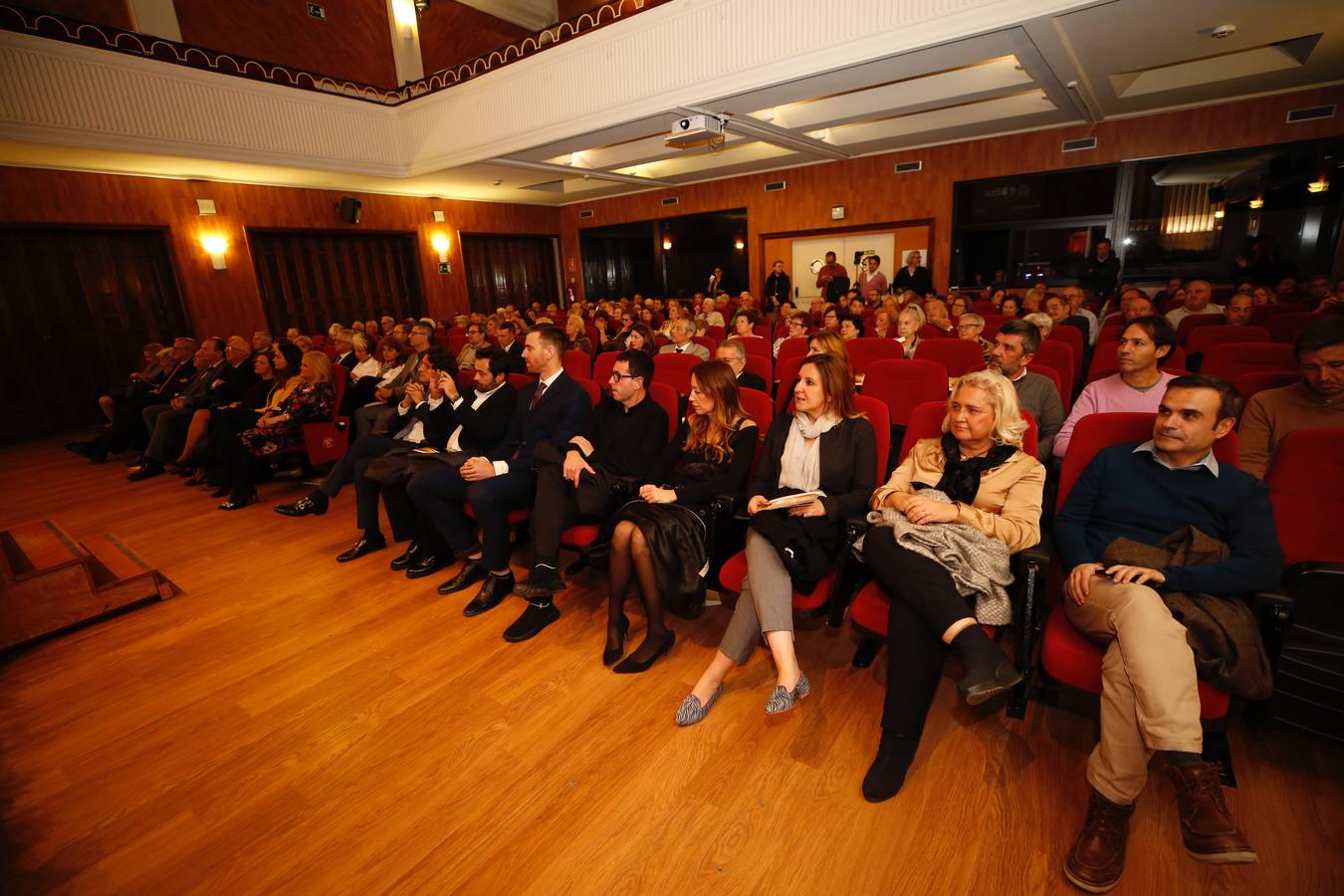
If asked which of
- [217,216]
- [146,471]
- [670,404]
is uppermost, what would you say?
[217,216]

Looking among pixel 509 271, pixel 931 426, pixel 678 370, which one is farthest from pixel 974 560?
pixel 509 271

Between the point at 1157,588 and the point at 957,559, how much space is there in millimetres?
540

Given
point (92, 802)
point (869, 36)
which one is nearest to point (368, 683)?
point (92, 802)

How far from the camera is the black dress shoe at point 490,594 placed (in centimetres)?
288

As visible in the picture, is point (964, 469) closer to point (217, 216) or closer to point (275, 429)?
point (275, 429)

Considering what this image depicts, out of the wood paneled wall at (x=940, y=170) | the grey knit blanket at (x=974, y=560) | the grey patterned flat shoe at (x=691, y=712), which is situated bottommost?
the grey patterned flat shoe at (x=691, y=712)

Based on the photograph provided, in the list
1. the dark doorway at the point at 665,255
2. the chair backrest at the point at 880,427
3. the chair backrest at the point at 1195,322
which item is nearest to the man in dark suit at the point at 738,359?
the chair backrest at the point at 880,427

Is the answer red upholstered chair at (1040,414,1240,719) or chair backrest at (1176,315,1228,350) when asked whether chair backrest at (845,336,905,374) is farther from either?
chair backrest at (1176,315,1228,350)

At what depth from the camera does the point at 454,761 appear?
6.52 ft

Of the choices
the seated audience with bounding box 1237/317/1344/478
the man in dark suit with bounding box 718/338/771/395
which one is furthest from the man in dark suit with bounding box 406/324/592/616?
the seated audience with bounding box 1237/317/1344/478

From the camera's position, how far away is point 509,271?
13.2m

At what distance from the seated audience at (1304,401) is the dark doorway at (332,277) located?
1157 centimetres

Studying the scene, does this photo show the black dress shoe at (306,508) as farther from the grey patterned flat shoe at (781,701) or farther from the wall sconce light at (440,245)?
the wall sconce light at (440,245)

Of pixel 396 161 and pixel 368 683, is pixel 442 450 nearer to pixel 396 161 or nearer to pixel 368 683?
pixel 368 683
